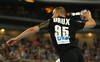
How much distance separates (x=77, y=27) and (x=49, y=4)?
869 inches

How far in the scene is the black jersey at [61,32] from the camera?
10.3ft

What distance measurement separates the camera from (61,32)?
3.17m

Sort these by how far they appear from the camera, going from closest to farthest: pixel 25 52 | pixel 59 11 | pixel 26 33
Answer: pixel 26 33 → pixel 59 11 → pixel 25 52

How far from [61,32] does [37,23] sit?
63.3 ft

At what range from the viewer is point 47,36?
22.0m

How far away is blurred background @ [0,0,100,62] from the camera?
16.0 m

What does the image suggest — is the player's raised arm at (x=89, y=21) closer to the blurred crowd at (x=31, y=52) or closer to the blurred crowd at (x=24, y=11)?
the blurred crowd at (x=31, y=52)

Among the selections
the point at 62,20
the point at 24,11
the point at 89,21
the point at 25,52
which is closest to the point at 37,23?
the point at 24,11

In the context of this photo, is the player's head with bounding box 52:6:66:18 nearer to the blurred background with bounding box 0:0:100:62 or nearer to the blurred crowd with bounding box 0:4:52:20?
the blurred background with bounding box 0:0:100:62

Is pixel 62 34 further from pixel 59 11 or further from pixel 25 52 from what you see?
pixel 25 52

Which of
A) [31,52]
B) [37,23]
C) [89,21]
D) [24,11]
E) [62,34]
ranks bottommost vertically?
[31,52]

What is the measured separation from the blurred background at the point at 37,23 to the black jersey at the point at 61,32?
11.2 m

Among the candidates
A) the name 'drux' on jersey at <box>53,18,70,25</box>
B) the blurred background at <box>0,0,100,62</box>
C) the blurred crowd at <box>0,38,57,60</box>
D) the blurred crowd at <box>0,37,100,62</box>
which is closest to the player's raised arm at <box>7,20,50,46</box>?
the name 'drux' on jersey at <box>53,18,70,25</box>

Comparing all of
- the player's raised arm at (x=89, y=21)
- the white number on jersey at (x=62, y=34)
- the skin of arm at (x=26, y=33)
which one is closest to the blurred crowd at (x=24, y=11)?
the player's raised arm at (x=89, y=21)
